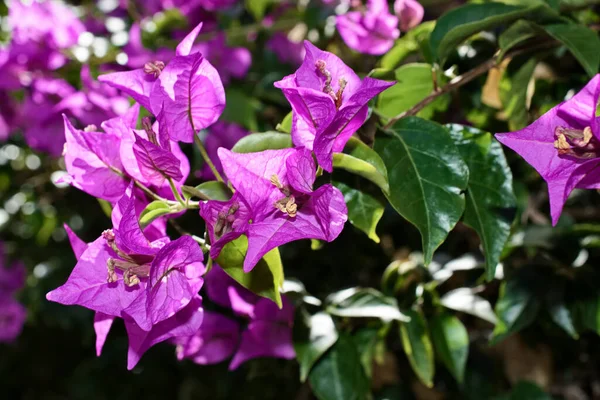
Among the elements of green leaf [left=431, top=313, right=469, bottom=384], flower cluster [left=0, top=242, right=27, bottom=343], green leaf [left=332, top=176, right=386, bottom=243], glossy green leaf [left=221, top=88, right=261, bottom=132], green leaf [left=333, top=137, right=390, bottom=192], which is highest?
green leaf [left=333, top=137, right=390, bottom=192]

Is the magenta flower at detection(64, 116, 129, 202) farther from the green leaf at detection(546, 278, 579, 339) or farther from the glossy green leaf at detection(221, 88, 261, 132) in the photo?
the green leaf at detection(546, 278, 579, 339)

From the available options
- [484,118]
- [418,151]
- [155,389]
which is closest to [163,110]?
[418,151]

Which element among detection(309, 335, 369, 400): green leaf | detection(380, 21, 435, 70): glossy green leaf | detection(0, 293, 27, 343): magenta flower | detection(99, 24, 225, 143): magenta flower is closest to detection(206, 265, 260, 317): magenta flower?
detection(309, 335, 369, 400): green leaf

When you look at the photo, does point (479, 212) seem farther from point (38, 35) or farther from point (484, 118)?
point (38, 35)

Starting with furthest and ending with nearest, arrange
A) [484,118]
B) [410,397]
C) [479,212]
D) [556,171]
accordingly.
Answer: [410,397] < [484,118] < [479,212] < [556,171]

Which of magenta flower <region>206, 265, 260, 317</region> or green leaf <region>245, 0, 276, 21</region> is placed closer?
magenta flower <region>206, 265, 260, 317</region>

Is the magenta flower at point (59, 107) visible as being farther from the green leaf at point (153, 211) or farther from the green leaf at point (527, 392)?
the green leaf at point (527, 392)
